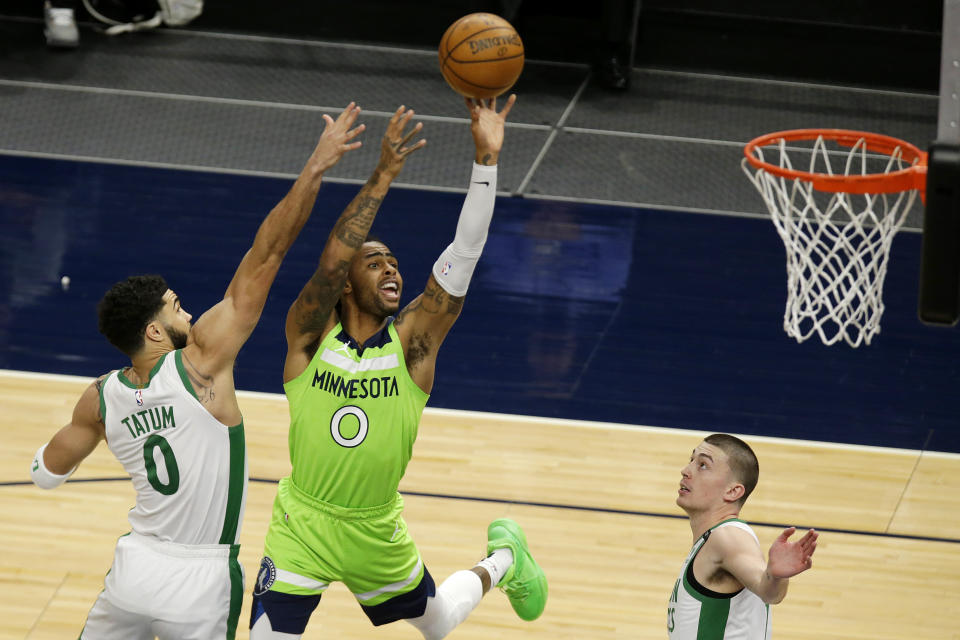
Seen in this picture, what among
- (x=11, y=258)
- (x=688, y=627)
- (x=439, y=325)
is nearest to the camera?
(x=688, y=627)

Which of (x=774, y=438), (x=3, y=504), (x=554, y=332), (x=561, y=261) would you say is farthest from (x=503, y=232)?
(x=3, y=504)

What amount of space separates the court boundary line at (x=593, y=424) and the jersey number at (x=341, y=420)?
299cm

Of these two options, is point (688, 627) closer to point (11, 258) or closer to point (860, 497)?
point (860, 497)

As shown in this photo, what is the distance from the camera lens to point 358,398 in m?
4.74

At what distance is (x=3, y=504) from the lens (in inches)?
259

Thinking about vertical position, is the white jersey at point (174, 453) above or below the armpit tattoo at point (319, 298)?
below

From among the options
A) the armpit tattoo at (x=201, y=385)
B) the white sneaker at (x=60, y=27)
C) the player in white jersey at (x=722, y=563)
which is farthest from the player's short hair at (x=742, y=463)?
the white sneaker at (x=60, y=27)

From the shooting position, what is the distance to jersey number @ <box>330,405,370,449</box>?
4.72 m

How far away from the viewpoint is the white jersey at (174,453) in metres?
4.42

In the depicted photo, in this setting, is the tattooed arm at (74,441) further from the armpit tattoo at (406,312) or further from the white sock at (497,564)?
the white sock at (497,564)

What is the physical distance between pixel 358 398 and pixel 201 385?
60 cm

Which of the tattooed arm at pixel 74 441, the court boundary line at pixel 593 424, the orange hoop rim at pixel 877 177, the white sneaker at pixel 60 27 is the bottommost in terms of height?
the court boundary line at pixel 593 424

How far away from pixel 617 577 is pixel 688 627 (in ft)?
6.83

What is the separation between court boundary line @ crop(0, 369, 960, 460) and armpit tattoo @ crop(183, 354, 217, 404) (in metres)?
3.35
